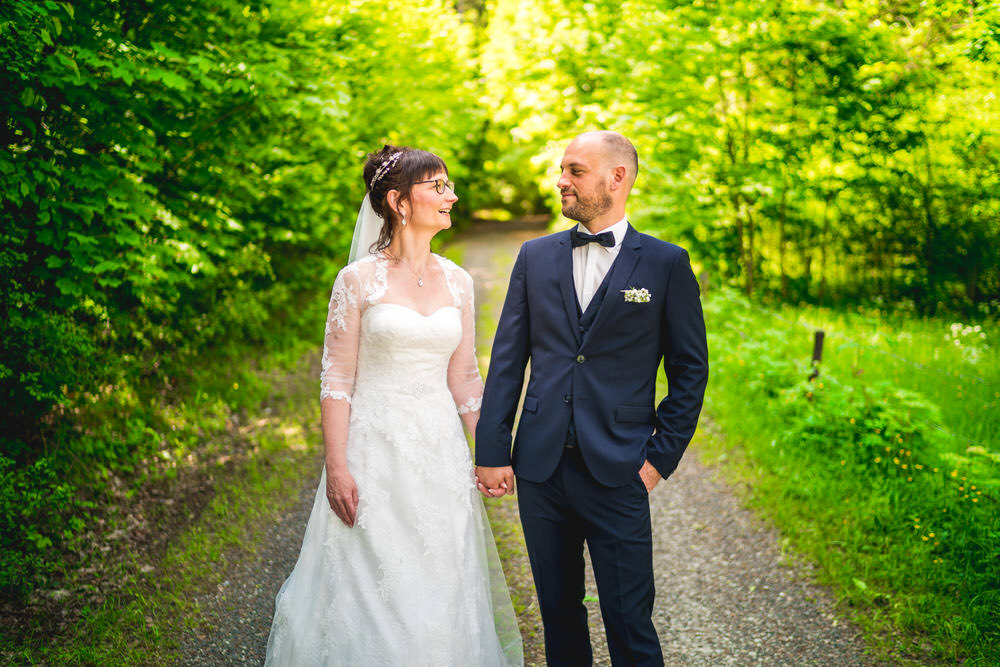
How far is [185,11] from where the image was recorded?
526 centimetres

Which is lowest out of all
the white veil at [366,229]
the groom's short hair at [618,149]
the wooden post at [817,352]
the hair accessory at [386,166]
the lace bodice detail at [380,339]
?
the wooden post at [817,352]

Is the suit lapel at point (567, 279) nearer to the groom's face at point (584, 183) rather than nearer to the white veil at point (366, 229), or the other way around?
the groom's face at point (584, 183)

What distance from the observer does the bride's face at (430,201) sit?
306 centimetres

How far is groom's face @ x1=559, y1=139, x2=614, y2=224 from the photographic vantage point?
271cm

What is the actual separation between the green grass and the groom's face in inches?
109

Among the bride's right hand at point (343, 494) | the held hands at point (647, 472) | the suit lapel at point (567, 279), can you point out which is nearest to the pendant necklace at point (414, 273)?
the suit lapel at point (567, 279)

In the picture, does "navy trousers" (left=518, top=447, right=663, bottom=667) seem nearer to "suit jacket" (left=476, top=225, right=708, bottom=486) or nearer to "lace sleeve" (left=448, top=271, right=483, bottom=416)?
"suit jacket" (left=476, top=225, right=708, bottom=486)

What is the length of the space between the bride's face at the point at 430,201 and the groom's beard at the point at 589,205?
0.55m

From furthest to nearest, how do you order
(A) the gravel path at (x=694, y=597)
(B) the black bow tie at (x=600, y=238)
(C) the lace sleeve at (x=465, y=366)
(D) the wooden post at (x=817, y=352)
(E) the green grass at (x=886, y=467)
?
(D) the wooden post at (x=817, y=352), (E) the green grass at (x=886, y=467), (A) the gravel path at (x=694, y=597), (C) the lace sleeve at (x=465, y=366), (B) the black bow tie at (x=600, y=238)

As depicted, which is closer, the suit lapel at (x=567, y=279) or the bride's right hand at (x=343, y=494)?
the suit lapel at (x=567, y=279)

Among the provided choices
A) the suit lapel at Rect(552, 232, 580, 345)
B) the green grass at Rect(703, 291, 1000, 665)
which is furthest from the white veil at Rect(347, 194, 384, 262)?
the green grass at Rect(703, 291, 1000, 665)

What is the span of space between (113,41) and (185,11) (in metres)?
0.95

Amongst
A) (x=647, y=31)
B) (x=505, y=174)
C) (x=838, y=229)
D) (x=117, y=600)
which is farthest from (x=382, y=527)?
(x=505, y=174)

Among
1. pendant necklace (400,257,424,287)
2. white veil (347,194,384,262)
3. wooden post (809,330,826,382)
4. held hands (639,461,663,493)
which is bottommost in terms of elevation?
wooden post (809,330,826,382)
